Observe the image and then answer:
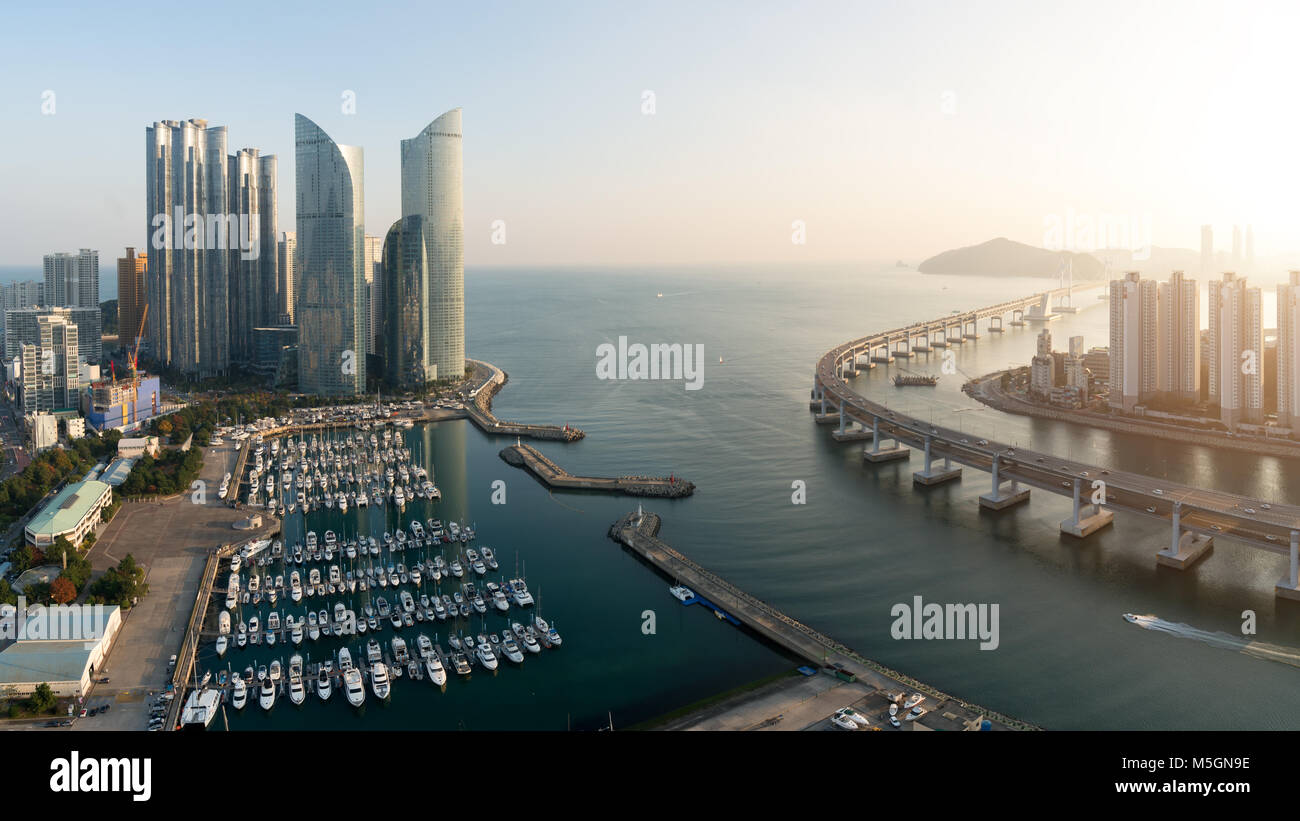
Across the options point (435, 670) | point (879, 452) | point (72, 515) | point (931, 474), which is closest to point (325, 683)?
point (435, 670)

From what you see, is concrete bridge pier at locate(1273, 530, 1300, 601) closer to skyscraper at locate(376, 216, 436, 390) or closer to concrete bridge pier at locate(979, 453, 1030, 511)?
concrete bridge pier at locate(979, 453, 1030, 511)

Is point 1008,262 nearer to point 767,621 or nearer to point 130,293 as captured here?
point 130,293

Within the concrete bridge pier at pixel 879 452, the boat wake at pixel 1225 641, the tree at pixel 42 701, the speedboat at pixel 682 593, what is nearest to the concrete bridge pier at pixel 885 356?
the concrete bridge pier at pixel 879 452

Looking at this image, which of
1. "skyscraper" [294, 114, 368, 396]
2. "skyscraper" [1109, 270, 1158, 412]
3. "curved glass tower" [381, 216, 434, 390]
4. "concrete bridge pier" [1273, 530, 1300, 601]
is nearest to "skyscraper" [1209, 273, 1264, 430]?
"skyscraper" [1109, 270, 1158, 412]
